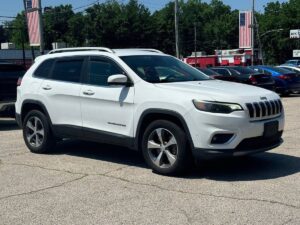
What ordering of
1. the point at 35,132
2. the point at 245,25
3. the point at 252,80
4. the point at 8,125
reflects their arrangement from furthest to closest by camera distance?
the point at 245,25 < the point at 252,80 < the point at 8,125 < the point at 35,132

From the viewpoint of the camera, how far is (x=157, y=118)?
7309mm

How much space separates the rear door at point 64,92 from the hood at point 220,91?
5.38ft

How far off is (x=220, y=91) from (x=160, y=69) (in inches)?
50.4

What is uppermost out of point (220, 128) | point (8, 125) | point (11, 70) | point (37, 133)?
point (11, 70)

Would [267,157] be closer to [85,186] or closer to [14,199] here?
[85,186]

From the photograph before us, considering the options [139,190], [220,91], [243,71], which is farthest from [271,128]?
[243,71]

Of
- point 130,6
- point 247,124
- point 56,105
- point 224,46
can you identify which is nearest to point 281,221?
point 247,124

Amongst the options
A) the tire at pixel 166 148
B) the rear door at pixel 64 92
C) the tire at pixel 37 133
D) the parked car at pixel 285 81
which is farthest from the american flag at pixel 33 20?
the tire at pixel 166 148

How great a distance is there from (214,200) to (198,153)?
96cm

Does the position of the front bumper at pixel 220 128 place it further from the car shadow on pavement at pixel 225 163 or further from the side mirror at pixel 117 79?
the side mirror at pixel 117 79

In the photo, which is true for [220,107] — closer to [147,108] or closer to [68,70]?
[147,108]

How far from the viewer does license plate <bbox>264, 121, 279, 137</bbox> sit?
701 centimetres

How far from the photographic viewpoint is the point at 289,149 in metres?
8.97

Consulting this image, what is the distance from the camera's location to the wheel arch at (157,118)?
22.6 feet
